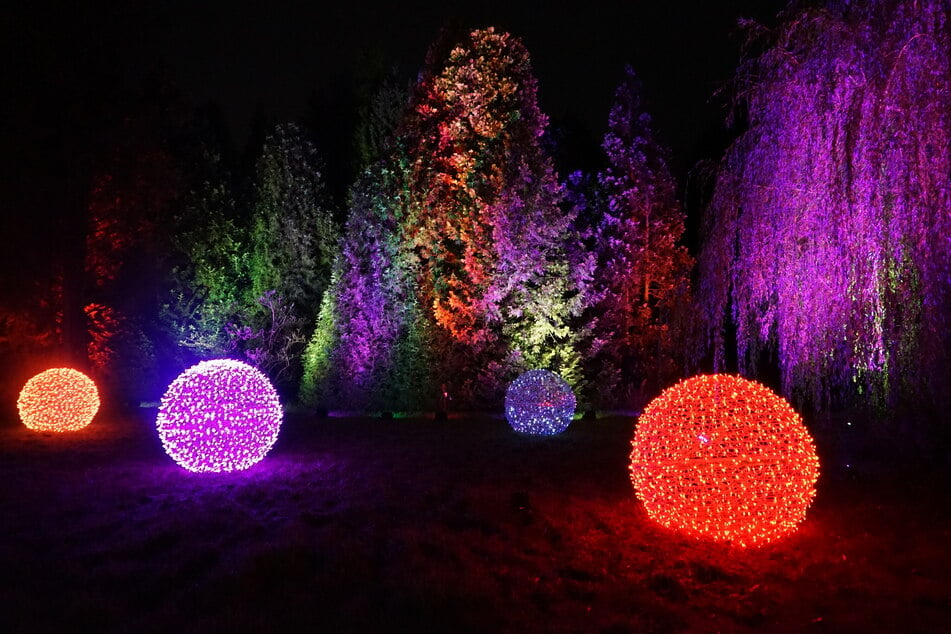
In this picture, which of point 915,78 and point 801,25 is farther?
point 801,25

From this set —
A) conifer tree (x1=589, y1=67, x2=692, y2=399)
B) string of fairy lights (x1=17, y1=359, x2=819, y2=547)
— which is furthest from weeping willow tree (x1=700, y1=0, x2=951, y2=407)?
conifer tree (x1=589, y1=67, x2=692, y2=399)

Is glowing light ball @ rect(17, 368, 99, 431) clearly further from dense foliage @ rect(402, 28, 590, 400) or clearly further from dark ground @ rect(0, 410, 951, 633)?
dense foliage @ rect(402, 28, 590, 400)

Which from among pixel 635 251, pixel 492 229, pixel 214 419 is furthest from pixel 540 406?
pixel 635 251

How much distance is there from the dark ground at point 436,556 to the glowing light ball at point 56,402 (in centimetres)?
338

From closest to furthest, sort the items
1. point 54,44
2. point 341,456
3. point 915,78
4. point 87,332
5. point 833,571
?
point 833,571, point 915,78, point 341,456, point 54,44, point 87,332

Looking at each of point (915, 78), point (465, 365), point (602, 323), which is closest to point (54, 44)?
point (465, 365)

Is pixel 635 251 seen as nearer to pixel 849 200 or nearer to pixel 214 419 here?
pixel 849 200

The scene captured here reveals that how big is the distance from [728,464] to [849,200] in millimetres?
2683

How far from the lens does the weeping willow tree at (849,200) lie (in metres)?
5.53

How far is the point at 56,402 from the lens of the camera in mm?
11594

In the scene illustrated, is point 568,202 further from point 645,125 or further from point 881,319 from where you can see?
point 881,319

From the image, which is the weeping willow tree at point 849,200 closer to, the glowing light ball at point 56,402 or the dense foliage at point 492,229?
the dense foliage at point 492,229

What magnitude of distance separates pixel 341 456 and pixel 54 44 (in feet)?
37.5

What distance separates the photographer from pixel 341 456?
9.47 m
